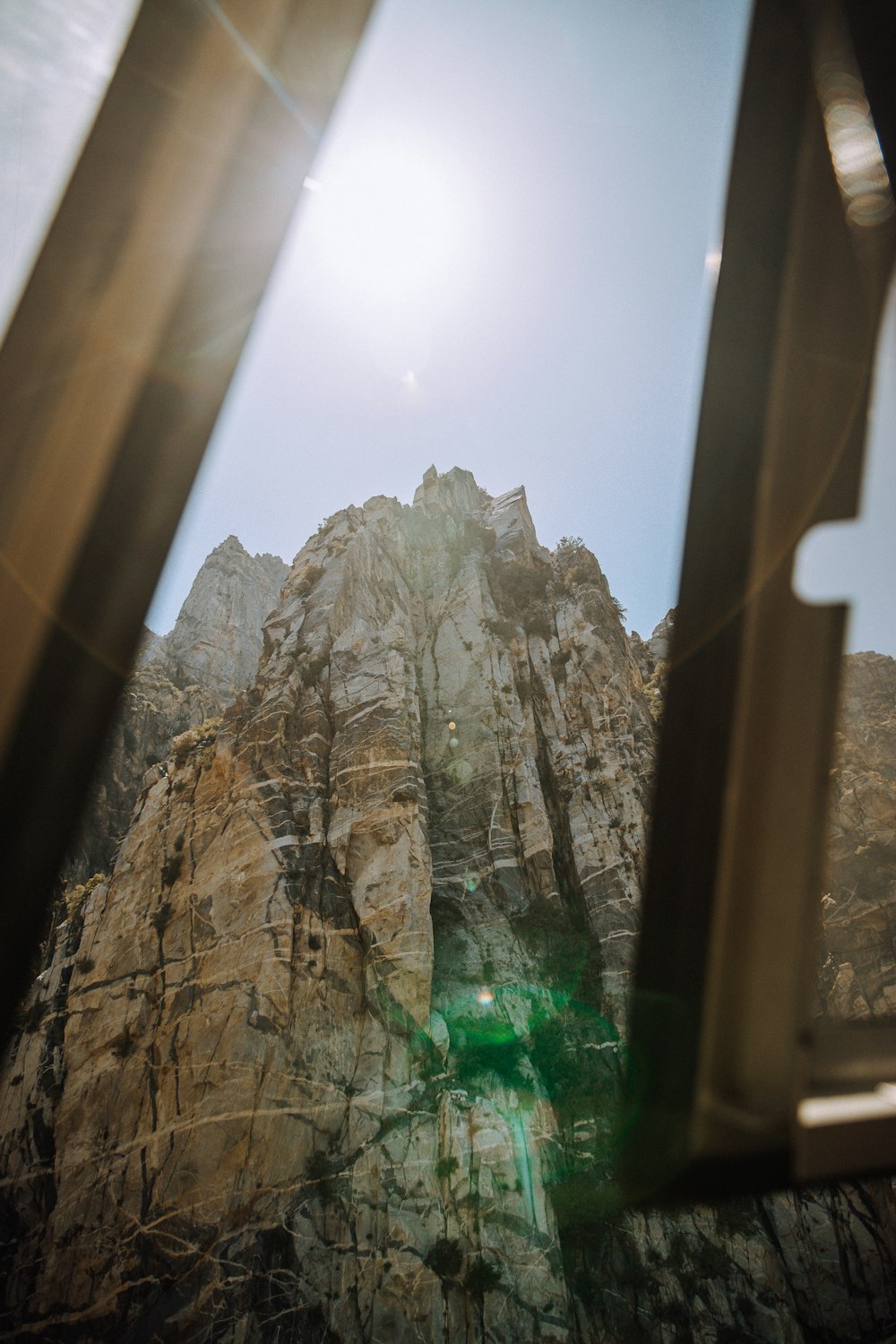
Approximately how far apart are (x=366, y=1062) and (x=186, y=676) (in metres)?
36.1

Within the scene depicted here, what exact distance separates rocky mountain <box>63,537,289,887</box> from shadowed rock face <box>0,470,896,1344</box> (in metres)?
6.13

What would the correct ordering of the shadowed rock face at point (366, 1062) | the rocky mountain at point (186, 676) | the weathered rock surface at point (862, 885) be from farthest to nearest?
1. the rocky mountain at point (186, 676)
2. the weathered rock surface at point (862, 885)
3. the shadowed rock face at point (366, 1062)

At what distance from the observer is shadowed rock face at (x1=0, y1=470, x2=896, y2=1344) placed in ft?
42.4

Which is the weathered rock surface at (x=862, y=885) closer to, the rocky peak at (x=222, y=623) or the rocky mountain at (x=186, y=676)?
the rocky mountain at (x=186, y=676)

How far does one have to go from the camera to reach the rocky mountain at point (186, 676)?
28609 mm

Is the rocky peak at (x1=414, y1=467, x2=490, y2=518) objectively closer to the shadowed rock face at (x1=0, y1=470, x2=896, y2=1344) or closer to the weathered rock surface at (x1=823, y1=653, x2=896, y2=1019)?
the shadowed rock face at (x1=0, y1=470, x2=896, y2=1344)

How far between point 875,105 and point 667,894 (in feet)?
6.37

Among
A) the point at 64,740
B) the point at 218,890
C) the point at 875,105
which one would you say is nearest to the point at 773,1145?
the point at 64,740

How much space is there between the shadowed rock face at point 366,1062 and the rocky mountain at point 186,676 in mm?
6127

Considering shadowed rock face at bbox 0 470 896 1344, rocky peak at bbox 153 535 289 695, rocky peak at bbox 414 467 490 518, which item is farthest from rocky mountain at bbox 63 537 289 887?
rocky peak at bbox 414 467 490 518

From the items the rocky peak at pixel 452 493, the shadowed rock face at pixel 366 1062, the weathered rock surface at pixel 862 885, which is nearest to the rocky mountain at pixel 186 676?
the shadowed rock face at pixel 366 1062

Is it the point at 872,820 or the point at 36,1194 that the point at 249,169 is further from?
the point at 872,820

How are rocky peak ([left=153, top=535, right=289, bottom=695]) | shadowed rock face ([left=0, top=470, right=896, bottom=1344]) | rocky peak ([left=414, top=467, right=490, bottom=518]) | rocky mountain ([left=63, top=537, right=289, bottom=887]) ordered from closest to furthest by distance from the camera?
shadowed rock face ([left=0, top=470, right=896, bottom=1344])
rocky mountain ([left=63, top=537, right=289, bottom=887])
rocky peak ([left=414, top=467, right=490, bottom=518])
rocky peak ([left=153, top=535, right=289, bottom=695])

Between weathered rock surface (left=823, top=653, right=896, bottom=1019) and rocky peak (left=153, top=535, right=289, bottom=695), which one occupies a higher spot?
rocky peak (left=153, top=535, right=289, bottom=695)
